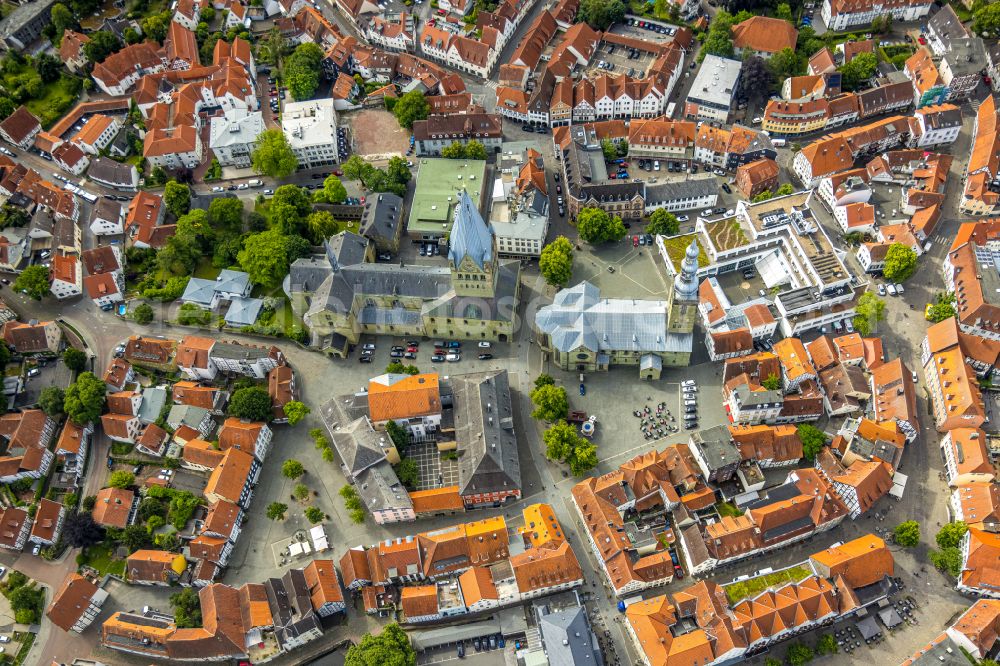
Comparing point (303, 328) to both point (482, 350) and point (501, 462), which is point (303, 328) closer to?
point (482, 350)

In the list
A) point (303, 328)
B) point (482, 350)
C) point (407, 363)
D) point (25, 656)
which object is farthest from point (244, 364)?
point (25, 656)

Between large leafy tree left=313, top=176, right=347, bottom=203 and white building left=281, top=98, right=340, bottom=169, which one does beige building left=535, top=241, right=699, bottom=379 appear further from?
white building left=281, top=98, right=340, bottom=169

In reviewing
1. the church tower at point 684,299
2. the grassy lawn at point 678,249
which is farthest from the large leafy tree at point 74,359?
the grassy lawn at point 678,249

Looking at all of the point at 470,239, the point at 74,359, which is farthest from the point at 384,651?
the point at 74,359

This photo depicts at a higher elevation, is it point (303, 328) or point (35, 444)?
point (303, 328)

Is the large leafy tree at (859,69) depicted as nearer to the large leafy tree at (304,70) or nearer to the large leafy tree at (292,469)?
the large leafy tree at (304,70)

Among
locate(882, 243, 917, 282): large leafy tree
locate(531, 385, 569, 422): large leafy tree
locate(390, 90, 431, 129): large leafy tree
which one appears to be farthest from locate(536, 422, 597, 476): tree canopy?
locate(390, 90, 431, 129): large leafy tree
